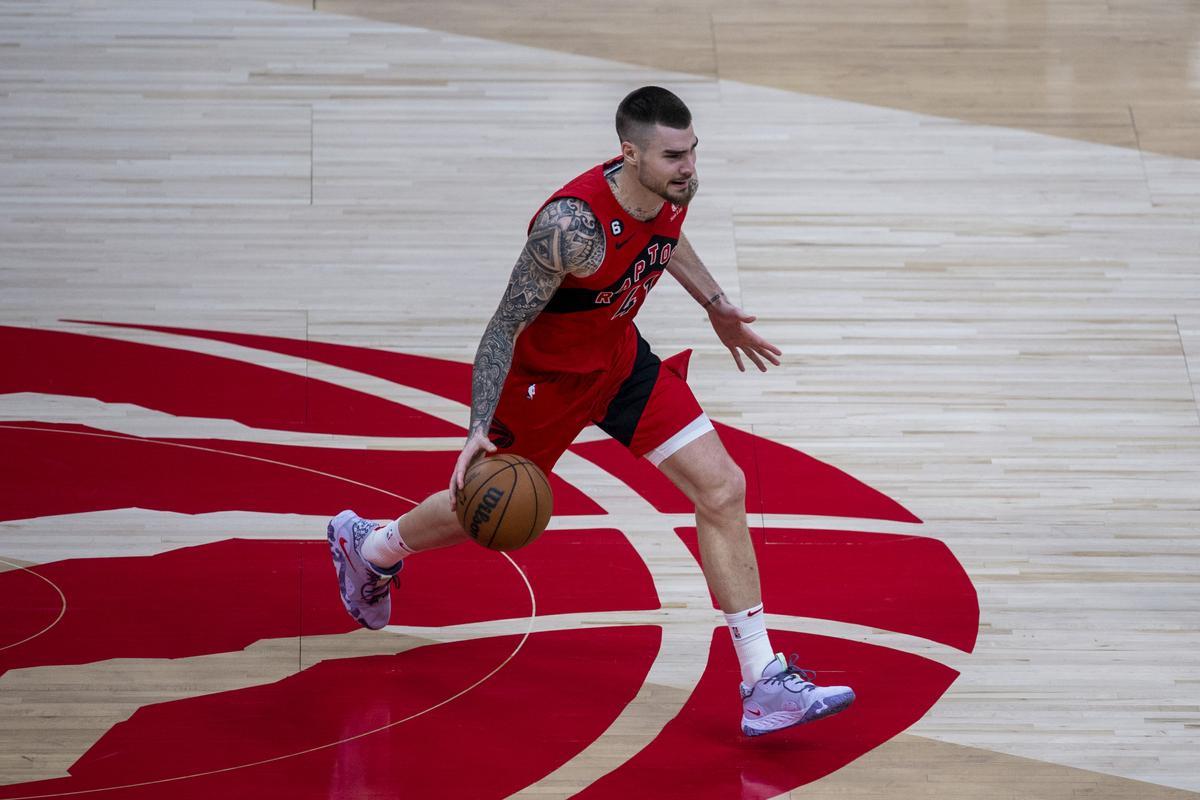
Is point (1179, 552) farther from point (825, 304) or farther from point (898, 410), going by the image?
point (825, 304)

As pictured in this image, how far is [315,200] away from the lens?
20.9ft

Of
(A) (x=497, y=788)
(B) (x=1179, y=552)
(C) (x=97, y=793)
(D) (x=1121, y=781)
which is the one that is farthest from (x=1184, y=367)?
(C) (x=97, y=793)

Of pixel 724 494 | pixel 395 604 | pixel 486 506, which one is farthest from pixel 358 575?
pixel 724 494

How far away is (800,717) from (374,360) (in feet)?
7.57

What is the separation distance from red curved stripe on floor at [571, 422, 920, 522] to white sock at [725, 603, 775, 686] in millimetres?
973

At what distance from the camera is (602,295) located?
4.09 meters

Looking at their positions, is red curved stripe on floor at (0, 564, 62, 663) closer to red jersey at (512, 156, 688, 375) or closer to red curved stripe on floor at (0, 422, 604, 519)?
red curved stripe on floor at (0, 422, 604, 519)

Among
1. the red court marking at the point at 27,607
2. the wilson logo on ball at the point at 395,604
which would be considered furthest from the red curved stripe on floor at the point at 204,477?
the red court marking at the point at 27,607

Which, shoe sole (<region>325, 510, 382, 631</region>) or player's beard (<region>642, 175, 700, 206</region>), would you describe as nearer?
player's beard (<region>642, 175, 700, 206</region>)

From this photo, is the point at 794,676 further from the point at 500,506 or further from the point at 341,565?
the point at 341,565

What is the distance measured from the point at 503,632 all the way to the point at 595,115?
9.69 feet

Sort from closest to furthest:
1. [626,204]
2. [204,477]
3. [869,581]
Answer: [626,204] < [869,581] < [204,477]

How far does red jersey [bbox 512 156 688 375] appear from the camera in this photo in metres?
4.02

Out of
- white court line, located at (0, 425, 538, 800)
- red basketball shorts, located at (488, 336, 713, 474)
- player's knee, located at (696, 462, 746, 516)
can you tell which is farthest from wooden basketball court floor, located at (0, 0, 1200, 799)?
red basketball shorts, located at (488, 336, 713, 474)
